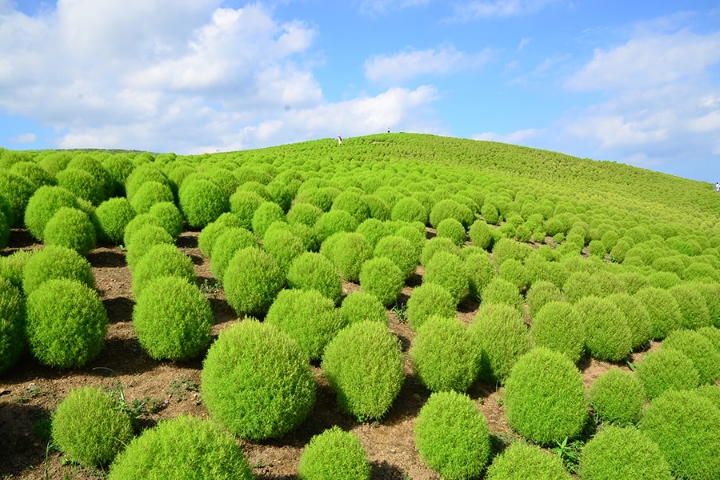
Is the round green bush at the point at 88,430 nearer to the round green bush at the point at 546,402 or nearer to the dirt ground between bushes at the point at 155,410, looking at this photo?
the dirt ground between bushes at the point at 155,410

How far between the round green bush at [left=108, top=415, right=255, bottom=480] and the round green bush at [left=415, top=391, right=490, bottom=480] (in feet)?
7.59

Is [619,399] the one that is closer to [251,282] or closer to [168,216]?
[251,282]

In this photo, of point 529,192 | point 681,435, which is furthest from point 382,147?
point 681,435

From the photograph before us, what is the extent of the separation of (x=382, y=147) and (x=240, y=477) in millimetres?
55571

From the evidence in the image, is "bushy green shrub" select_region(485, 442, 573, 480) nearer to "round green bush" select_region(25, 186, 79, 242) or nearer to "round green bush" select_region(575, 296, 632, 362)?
"round green bush" select_region(575, 296, 632, 362)

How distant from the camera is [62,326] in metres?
5.40

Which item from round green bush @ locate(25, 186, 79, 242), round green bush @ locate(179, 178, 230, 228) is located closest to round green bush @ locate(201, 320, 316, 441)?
round green bush @ locate(25, 186, 79, 242)

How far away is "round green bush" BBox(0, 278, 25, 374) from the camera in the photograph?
5129mm

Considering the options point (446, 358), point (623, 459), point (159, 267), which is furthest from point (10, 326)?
point (623, 459)

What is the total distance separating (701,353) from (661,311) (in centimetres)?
197

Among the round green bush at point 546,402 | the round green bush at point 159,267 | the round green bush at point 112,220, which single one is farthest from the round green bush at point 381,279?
the round green bush at point 112,220

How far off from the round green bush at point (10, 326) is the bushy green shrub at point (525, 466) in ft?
19.9

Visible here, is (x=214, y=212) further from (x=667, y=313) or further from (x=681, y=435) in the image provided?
(x=667, y=313)

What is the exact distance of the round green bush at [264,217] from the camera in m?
11.0
